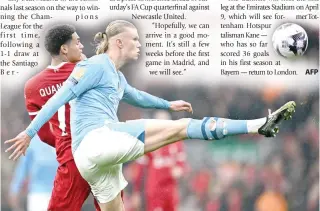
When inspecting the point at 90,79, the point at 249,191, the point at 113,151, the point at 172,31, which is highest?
the point at 172,31

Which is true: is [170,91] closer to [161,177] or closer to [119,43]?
[161,177]

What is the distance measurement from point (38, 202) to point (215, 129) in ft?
8.34

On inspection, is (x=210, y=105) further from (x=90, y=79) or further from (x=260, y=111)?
(x=90, y=79)

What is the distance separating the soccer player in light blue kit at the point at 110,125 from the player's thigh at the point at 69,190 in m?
0.18

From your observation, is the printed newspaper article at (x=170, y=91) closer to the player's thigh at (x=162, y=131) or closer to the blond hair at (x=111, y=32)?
the blond hair at (x=111, y=32)

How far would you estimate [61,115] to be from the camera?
5910 mm

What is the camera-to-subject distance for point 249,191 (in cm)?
822

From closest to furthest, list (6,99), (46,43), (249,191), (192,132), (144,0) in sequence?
(192,132), (46,43), (144,0), (6,99), (249,191)

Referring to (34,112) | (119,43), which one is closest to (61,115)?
(34,112)

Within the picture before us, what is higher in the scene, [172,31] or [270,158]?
[172,31]

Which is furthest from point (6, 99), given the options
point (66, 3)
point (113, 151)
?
point (113, 151)

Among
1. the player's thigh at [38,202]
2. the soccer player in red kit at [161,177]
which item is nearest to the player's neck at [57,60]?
the player's thigh at [38,202]

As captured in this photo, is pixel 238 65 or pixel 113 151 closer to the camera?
pixel 113 151

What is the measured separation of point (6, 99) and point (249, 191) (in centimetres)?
298
